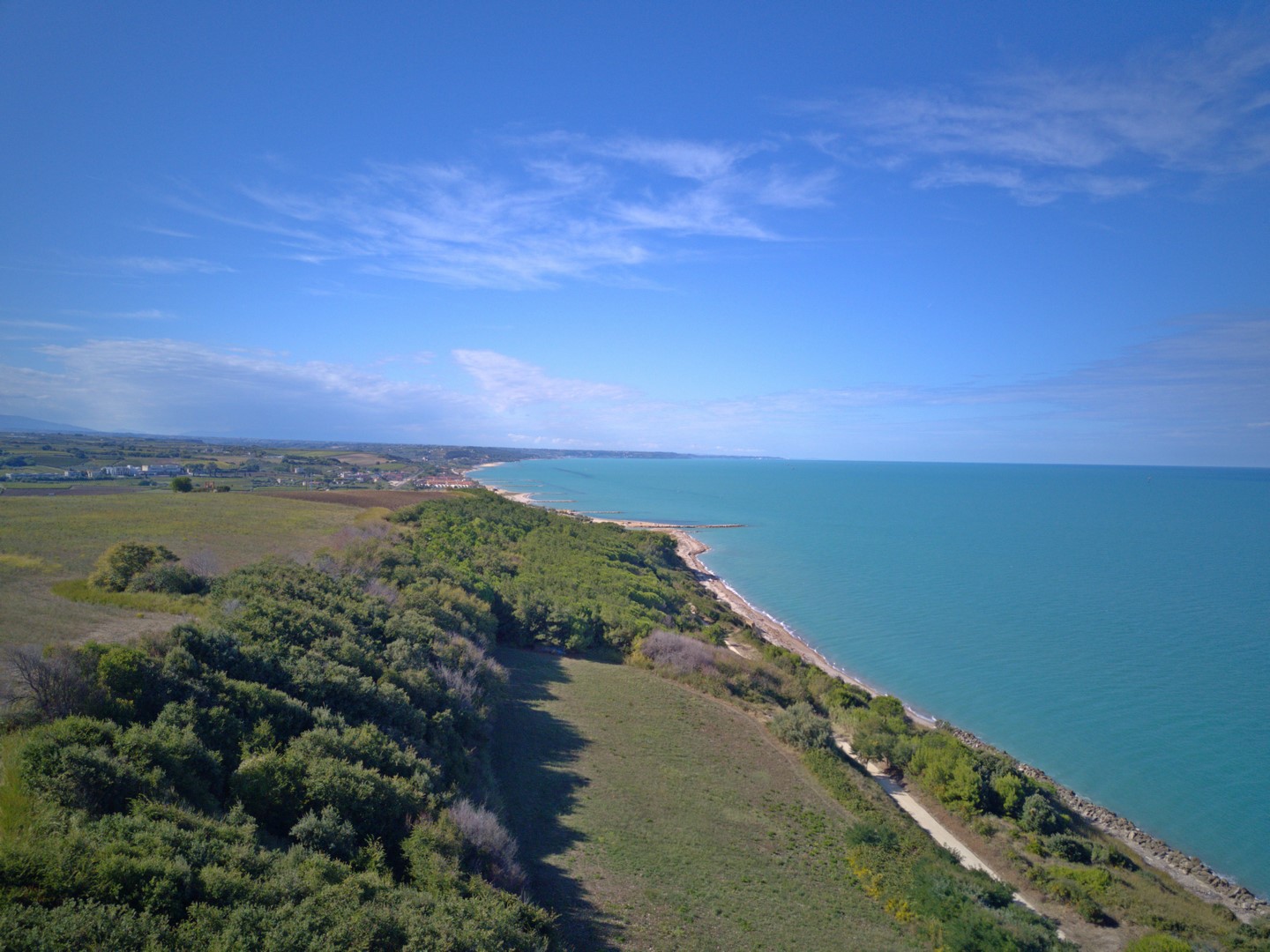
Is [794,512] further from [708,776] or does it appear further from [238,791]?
[238,791]

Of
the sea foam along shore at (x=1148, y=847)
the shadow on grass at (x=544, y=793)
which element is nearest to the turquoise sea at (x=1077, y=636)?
the sea foam along shore at (x=1148, y=847)

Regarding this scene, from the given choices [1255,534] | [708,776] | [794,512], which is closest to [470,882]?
[708,776]

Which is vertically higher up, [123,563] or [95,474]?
[95,474]

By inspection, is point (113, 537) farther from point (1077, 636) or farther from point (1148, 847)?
point (1077, 636)

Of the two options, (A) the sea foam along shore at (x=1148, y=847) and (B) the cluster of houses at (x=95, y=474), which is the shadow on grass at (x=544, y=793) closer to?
(A) the sea foam along shore at (x=1148, y=847)

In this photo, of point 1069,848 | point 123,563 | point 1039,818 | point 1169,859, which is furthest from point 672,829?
point 123,563

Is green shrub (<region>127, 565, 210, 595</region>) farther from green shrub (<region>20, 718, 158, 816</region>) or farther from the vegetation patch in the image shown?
green shrub (<region>20, 718, 158, 816</region>)
